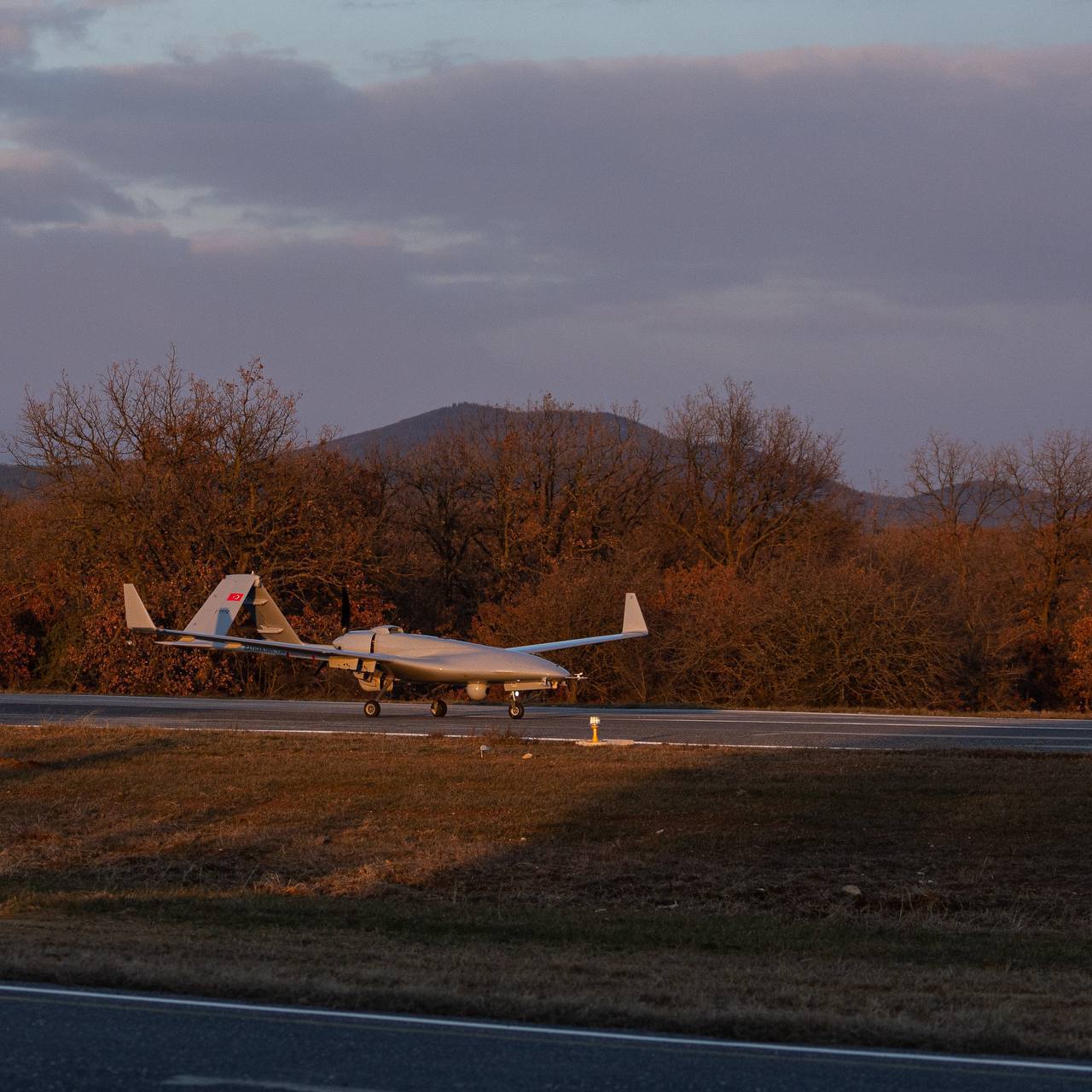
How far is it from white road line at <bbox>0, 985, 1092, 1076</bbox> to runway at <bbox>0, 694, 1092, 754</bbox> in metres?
16.6

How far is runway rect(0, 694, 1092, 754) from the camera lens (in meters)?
24.8

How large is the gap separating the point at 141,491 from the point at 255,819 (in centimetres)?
3479

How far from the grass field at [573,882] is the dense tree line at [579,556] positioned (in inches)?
825

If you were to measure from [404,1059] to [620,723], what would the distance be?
74.1 feet

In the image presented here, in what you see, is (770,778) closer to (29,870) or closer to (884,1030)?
(29,870)

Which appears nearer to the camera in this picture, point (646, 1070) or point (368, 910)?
point (646, 1070)

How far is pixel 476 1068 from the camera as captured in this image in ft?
19.8

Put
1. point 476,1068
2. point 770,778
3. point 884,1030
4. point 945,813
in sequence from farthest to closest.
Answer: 1. point 770,778
2. point 945,813
3. point 884,1030
4. point 476,1068

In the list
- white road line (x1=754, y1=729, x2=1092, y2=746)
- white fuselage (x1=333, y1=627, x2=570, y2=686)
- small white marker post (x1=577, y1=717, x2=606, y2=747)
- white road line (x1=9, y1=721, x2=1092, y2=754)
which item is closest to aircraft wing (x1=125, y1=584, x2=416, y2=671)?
white fuselage (x1=333, y1=627, x2=570, y2=686)

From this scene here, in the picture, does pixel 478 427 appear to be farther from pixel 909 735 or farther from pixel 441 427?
pixel 909 735

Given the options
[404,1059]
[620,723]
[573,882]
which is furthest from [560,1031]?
[620,723]

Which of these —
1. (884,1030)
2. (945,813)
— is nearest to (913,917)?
(945,813)

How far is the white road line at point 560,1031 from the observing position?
654 cm

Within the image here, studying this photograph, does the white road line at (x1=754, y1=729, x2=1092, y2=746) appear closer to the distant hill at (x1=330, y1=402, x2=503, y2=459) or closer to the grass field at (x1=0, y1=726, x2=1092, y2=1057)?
the grass field at (x1=0, y1=726, x2=1092, y2=1057)
